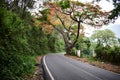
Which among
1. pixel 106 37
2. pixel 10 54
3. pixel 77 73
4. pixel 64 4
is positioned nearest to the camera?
pixel 10 54

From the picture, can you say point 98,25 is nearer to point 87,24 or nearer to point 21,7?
point 87,24

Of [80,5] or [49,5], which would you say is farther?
[49,5]

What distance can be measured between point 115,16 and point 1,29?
866 cm

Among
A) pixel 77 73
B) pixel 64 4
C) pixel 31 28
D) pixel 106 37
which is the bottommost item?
pixel 77 73

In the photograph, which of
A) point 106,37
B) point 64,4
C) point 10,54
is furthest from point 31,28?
point 106,37

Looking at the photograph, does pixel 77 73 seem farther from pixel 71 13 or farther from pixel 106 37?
pixel 106 37

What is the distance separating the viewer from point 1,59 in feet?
34.0

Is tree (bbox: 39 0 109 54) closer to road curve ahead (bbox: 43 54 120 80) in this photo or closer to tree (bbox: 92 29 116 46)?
road curve ahead (bbox: 43 54 120 80)

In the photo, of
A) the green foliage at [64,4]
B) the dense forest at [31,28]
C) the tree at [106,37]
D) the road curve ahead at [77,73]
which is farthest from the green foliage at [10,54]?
the tree at [106,37]

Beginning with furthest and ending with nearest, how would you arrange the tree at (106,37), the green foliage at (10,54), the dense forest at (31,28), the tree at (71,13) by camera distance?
the tree at (106,37)
the tree at (71,13)
the dense forest at (31,28)
the green foliage at (10,54)

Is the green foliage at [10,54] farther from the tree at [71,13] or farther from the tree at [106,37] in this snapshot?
the tree at [106,37]

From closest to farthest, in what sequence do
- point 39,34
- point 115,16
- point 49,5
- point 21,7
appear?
point 115,16, point 21,7, point 49,5, point 39,34

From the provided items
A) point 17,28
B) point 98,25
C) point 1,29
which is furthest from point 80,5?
point 1,29

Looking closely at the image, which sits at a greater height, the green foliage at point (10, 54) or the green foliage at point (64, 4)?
the green foliage at point (64, 4)
